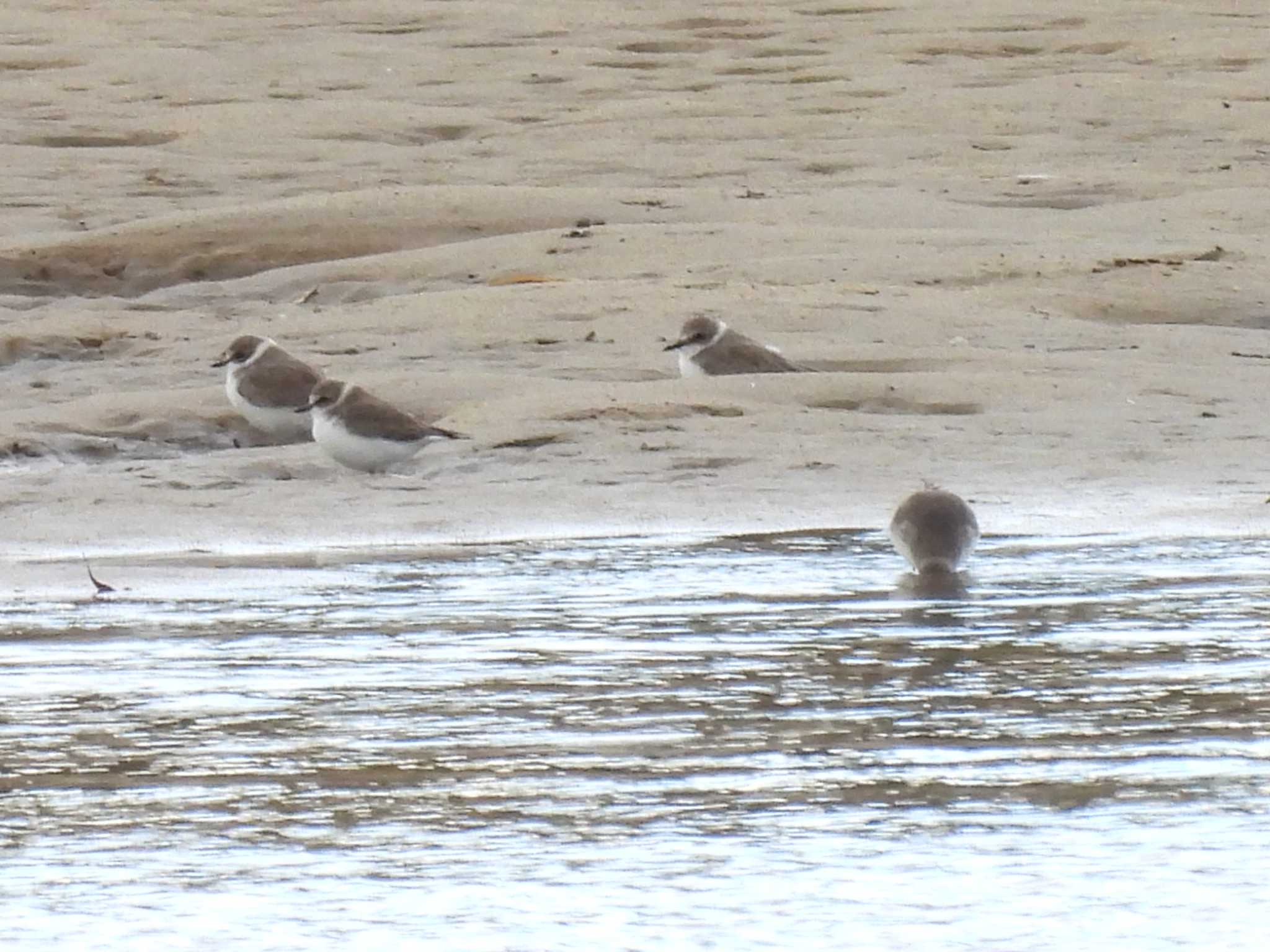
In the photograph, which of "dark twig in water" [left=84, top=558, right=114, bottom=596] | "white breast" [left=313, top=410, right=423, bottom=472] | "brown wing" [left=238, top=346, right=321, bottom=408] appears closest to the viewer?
"dark twig in water" [left=84, top=558, right=114, bottom=596]

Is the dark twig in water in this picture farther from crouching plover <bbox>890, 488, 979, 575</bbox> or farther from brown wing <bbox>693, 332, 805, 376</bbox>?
brown wing <bbox>693, 332, 805, 376</bbox>

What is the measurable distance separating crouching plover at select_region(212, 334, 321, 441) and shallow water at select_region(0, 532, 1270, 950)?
2.44 meters

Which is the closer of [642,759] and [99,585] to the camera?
[642,759]

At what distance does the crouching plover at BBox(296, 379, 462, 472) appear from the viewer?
782 cm

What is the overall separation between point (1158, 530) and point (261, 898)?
3784mm

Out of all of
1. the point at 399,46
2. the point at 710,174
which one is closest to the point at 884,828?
the point at 710,174

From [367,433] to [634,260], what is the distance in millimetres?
3293

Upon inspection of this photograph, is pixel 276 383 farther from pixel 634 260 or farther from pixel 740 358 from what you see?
pixel 634 260

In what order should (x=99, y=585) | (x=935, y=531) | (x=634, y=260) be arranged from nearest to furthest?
(x=99, y=585)
(x=935, y=531)
(x=634, y=260)

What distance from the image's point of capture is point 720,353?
346 inches

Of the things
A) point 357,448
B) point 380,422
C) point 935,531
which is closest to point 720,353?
point 380,422

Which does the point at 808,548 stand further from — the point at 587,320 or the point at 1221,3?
the point at 1221,3

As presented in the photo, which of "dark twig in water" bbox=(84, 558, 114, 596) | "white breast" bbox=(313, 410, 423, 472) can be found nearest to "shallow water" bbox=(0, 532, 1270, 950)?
"dark twig in water" bbox=(84, 558, 114, 596)

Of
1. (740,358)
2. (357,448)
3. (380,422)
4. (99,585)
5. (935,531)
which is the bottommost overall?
(99,585)
